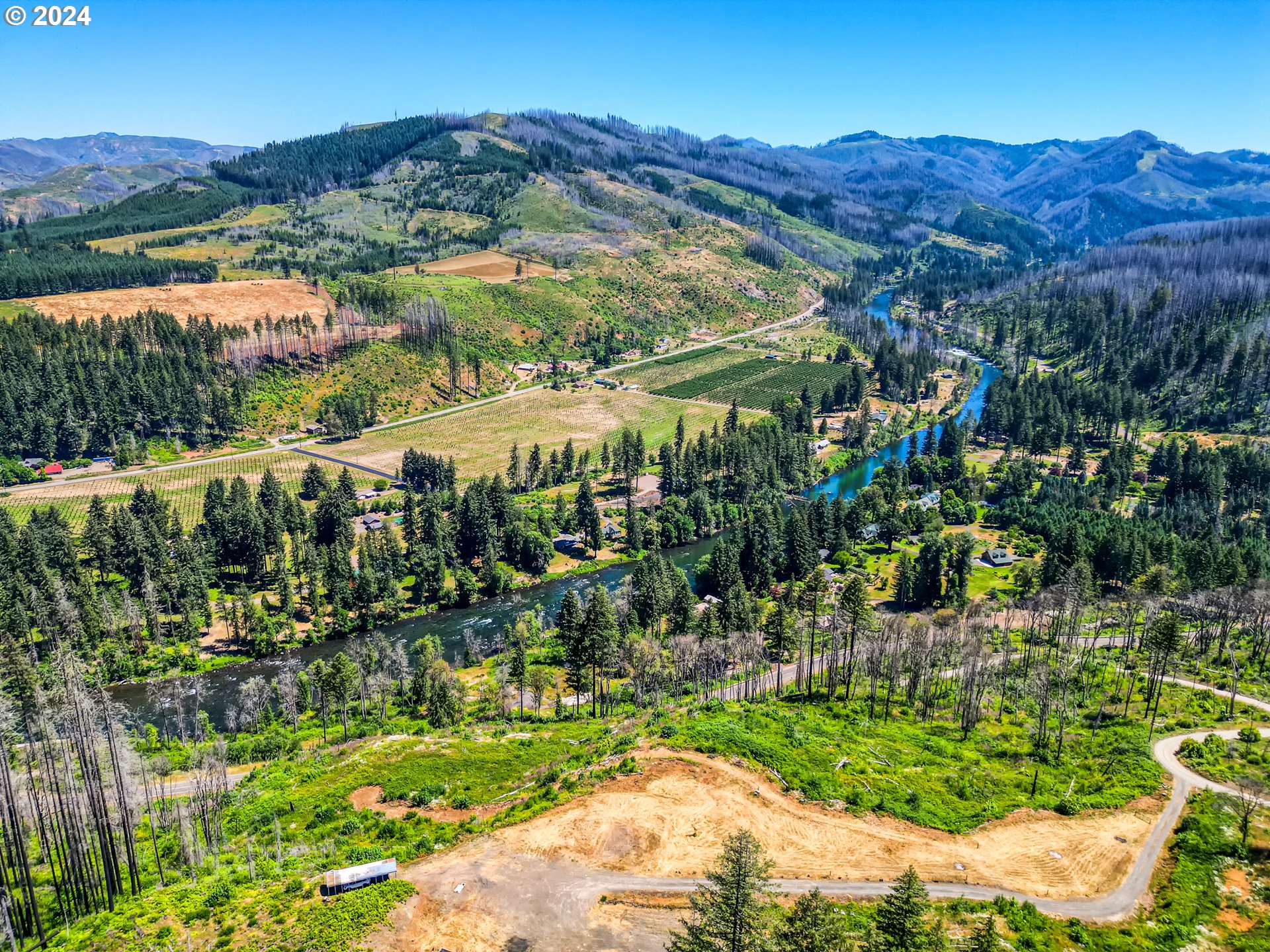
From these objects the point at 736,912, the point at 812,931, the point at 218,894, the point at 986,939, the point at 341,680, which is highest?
the point at 736,912

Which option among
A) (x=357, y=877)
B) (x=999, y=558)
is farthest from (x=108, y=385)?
(x=999, y=558)

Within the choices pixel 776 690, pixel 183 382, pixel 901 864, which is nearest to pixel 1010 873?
pixel 901 864

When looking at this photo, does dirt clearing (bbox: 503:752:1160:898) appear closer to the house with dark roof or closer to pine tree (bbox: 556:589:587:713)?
pine tree (bbox: 556:589:587:713)

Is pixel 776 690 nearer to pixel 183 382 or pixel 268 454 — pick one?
pixel 268 454

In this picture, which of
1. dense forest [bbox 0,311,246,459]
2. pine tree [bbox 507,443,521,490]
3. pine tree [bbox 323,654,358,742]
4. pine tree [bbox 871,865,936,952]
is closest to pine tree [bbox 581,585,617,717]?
pine tree [bbox 323,654,358,742]

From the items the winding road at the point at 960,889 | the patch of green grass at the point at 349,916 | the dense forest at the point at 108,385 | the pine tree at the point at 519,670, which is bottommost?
the pine tree at the point at 519,670

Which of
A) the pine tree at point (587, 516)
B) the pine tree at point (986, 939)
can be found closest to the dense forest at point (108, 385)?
the pine tree at point (587, 516)

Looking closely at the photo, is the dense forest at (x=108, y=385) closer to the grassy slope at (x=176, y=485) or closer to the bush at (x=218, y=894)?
the grassy slope at (x=176, y=485)

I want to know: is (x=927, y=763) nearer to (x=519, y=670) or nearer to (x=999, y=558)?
(x=519, y=670)
